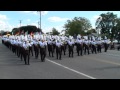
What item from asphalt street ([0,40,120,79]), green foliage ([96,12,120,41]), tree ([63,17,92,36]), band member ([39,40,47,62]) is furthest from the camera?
green foliage ([96,12,120,41])

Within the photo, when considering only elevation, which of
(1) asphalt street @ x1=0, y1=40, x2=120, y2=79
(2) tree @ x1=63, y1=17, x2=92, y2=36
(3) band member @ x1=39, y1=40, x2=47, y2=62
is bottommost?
(1) asphalt street @ x1=0, y1=40, x2=120, y2=79

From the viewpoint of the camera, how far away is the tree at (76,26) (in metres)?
82.4

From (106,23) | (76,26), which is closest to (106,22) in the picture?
(106,23)

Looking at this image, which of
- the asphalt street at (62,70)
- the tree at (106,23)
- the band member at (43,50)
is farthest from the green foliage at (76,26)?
the asphalt street at (62,70)

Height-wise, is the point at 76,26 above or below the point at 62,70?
above

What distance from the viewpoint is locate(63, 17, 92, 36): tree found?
8244cm

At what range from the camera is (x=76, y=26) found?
276 feet

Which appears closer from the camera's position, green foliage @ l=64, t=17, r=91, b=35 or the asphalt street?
the asphalt street

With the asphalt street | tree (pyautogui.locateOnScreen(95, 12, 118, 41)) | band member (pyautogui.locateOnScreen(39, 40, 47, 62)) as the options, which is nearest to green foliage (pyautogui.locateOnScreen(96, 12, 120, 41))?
tree (pyautogui.locateOnScreen(95, 12, 118, 41))

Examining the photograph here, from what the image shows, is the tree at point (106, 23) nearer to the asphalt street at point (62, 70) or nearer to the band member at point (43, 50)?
the band member at point (43, 50)

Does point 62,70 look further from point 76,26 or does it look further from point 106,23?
point 106,23

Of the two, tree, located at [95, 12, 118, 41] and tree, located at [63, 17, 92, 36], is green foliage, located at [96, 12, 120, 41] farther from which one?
tree, located at [63, 17, 92, 36]
